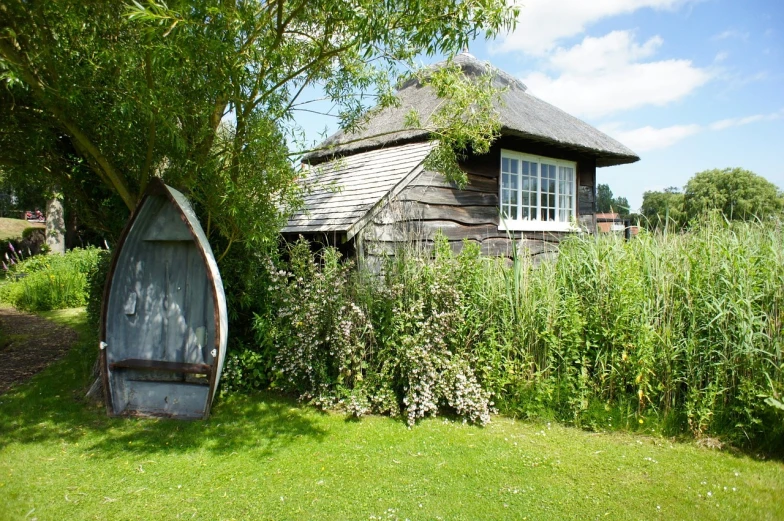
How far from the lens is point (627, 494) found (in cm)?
358

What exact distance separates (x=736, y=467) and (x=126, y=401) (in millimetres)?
6015

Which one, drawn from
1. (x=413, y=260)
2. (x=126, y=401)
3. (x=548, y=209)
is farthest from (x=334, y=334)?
(x=548, y=209)

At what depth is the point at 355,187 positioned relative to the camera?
7.67 m

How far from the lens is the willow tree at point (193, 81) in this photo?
→ 14.1 feet

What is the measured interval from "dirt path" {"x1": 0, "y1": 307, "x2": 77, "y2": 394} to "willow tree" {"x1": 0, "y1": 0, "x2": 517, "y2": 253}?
283cm

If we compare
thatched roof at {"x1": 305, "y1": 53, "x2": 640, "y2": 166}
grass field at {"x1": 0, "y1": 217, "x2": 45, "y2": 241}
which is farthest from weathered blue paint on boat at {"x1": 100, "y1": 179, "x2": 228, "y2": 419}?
grass field at {"x1": 0, "y1": 217, "x2": 45, "y2": 241}

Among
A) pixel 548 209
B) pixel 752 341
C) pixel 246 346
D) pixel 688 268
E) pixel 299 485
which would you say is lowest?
pixel 299 485

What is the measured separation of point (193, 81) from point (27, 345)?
6.29 meters

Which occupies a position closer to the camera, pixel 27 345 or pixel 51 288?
pixel 27 345

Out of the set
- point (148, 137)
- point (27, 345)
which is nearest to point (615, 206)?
point (148, 137)

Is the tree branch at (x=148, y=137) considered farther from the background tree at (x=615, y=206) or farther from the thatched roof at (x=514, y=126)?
the background tree at (x=615, y=206)

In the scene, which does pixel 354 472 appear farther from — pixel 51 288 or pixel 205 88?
pixel 51 288

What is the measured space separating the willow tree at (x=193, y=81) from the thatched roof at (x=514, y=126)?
8.65ft

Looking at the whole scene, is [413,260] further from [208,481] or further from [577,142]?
[577,142]
